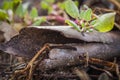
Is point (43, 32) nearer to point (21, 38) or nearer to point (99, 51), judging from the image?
point (21, 38)

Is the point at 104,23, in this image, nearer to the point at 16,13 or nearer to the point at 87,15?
the point at 87,15

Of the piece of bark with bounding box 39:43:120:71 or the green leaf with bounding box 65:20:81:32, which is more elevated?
the green leaf with bounding box 65:20:81:32

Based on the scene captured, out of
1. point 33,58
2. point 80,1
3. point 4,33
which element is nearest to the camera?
point 33,58

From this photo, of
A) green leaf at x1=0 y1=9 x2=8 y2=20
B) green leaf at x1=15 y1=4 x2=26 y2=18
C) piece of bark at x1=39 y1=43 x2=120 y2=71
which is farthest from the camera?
green leaf at x1=15 y1=4 x2=26 y2=18

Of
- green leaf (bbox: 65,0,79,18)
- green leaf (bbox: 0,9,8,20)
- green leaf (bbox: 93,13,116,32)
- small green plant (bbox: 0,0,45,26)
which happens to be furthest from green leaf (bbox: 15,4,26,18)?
green leaf (bbox: 93,13,116,32)

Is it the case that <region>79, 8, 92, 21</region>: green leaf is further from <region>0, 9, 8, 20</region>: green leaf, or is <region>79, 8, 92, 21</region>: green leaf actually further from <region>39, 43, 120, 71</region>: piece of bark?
<region>0, 9, 8, 20</region>: green leaf

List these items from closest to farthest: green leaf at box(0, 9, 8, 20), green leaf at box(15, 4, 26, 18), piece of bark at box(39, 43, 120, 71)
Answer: piece of bark at box(39, 43, 120, 71)
green leaf at box(0, 9, 8, 20)
green leaf at box(15, 4, 26, 18)

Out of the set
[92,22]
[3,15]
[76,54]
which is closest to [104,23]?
[92,22]

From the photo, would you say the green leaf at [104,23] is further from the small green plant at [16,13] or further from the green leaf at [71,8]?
the small green plant at [16,13]

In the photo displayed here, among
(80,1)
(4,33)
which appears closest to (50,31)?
(4,33)

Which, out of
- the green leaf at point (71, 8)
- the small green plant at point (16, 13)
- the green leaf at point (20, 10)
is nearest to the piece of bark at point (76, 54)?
the green leaf at point (71, 8)

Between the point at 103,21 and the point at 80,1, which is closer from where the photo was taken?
the point at 103,21
